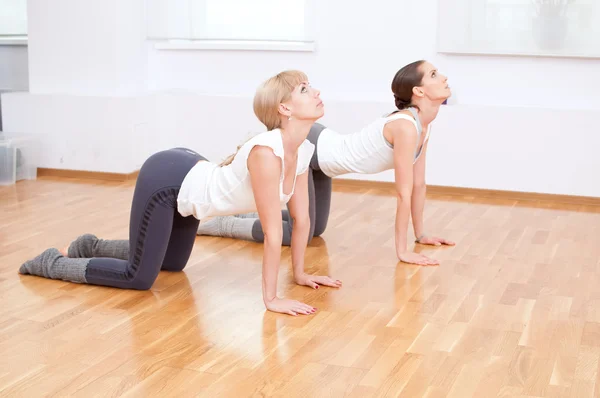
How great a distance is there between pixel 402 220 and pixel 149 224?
1.06 m

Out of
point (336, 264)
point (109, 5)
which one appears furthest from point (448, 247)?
point (109, 5)

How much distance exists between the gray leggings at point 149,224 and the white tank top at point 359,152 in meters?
0.74

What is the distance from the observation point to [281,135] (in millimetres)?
2664

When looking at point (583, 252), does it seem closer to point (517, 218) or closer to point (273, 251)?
point (517, 218)

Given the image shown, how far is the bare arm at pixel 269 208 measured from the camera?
259 cm

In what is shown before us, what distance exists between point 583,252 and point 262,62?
→ 2.53 metres

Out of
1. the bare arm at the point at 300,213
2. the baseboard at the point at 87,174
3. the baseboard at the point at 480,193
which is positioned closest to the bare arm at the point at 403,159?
the bare arm at the point at 300,213

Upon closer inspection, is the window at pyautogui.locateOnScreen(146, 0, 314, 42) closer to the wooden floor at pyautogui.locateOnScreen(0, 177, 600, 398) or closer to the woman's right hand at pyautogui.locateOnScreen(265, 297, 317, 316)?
the wooden floor at pyautogui.locateOnScreen(0, 177, 600, 398)

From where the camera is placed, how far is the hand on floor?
2.98 metres

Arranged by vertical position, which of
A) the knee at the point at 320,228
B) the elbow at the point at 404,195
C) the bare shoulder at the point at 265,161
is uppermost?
the bare shoulder at the point at 265,161

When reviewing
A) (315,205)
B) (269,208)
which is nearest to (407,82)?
(315,205)

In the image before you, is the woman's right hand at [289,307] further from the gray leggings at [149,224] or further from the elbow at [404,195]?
the elbow at [404,195]

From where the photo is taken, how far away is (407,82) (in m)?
3.33


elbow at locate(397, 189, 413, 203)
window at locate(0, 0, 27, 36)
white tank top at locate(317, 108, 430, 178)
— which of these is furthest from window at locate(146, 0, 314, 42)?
elbow at locate(397, 189, 413, 203)
